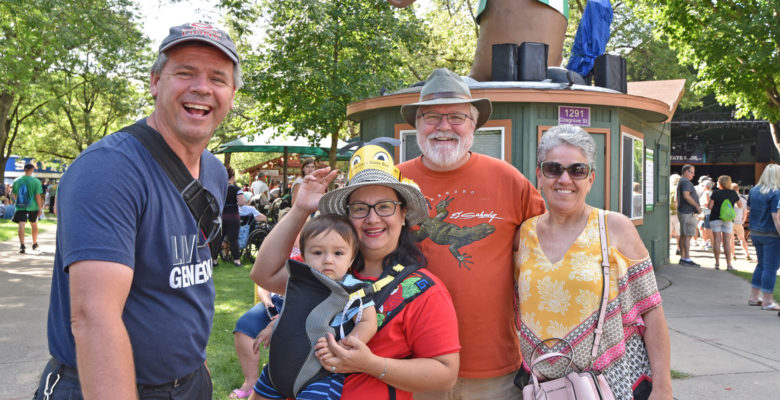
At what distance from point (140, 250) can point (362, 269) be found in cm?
91

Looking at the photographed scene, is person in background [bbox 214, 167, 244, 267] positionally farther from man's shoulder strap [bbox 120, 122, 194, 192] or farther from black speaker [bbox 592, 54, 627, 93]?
man's shoulder strap [bbox 120, 122, 194, 192]

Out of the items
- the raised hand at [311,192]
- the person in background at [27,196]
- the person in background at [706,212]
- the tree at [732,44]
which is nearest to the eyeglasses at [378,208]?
the raised hand at [311,192]

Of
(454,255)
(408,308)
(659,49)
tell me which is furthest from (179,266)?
(659,49)

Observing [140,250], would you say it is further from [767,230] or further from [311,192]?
[767,230]

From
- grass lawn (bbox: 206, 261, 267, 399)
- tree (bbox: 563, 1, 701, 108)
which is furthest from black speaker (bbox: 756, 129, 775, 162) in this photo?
grass lawn (bbox: 206, 261, 267, 399)

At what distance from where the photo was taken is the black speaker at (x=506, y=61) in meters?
8.82

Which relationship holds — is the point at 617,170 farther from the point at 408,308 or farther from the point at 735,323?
the point at 408,308

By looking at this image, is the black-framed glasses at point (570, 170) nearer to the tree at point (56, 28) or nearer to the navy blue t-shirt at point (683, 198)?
the tree at point (56, 28)

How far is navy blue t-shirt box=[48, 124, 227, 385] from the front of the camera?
4.97 feet

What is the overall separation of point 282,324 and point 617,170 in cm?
836

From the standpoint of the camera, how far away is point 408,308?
2.08 m

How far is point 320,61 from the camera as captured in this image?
14125 millimetres

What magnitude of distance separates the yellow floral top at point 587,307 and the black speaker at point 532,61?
22.4 feet

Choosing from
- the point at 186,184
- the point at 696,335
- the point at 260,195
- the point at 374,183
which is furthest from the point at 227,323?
the point at 260,195
